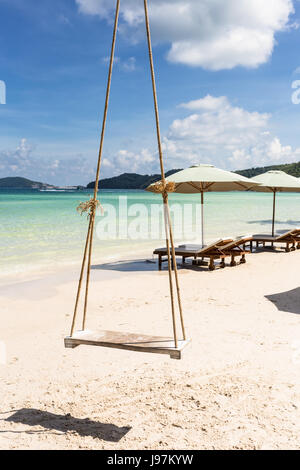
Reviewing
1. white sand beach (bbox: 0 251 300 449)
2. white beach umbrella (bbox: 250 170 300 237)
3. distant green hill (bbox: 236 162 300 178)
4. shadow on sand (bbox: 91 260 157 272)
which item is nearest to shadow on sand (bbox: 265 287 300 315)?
white sand beach (bbox: 0 251 300 449)

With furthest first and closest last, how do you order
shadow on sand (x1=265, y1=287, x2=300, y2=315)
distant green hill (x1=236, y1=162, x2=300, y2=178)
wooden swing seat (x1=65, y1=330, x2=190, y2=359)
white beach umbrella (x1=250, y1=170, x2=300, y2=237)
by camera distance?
1. distant green hill (x1=236, y1=162, x2=300, y2=178)
2. white beach umbrella (x1=250, y1=170, x2=300, y2=237)
3. shadow on sand (x1=265, y1=287, x2=300, y2=315)
4. wooden swing seat (x1=65, y1=330, x2=190, y2=359)

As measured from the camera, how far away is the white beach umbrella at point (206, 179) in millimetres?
9656

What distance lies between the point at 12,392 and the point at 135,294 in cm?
381

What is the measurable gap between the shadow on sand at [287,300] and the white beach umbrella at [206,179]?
3.40 metres

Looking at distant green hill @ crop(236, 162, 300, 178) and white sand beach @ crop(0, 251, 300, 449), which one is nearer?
white sand beach @ crop(0, 251, 300, 449)

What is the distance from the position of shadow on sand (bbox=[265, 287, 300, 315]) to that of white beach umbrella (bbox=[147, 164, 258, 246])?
134 inches

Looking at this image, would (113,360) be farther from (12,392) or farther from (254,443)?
(254,443)

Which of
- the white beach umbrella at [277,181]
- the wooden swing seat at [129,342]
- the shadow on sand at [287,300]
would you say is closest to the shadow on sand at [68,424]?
the wooden swing seat at [129,342]

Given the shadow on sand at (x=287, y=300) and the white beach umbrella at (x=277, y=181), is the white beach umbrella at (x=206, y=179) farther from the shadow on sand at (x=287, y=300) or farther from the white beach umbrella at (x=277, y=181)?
the shadow on sand at (x=287, y=300)

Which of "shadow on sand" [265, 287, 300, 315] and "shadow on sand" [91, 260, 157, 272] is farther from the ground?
"shadow on sand" [265, 287, 300, 315]

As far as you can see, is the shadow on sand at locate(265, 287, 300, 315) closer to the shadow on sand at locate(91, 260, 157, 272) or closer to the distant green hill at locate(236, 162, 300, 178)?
the shadow on sand at locate(91, 260, 157, 272)

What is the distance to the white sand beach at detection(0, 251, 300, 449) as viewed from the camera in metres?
3.12

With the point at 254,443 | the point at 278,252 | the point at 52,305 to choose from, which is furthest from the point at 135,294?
the point at 278,252

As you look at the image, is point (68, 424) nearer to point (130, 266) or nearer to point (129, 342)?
point (129, 342)
